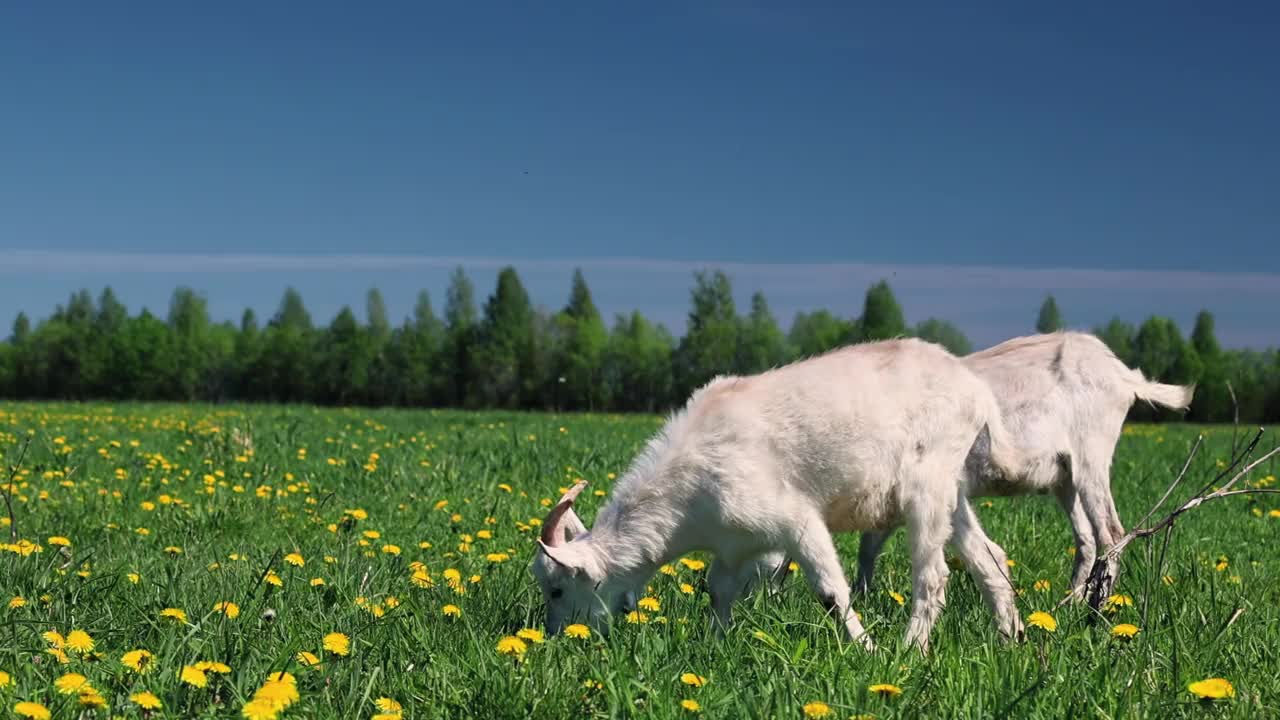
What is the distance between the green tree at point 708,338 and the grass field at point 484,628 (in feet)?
199

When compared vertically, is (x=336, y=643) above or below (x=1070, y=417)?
below

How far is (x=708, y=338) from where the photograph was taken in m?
71.2

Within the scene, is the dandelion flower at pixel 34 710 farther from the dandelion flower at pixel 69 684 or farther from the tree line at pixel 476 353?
the tree line at pixel 476 353

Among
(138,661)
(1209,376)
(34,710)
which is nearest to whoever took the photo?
(34,710)

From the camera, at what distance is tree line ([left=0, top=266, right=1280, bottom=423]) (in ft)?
219

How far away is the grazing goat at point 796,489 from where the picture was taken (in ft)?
15.8

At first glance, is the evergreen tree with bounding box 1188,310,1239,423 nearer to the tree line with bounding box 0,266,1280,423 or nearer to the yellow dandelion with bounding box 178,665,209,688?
the tree line with bounding box 0,266,1280,423

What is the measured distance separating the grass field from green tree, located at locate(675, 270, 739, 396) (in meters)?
60.6

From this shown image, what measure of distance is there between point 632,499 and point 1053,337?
349 centimetres

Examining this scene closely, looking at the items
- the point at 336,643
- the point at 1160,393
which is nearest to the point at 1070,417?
the point at 1160,393

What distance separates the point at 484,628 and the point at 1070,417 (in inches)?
154

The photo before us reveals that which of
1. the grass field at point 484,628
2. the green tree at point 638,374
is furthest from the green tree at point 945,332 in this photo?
the grass field at point 484,628

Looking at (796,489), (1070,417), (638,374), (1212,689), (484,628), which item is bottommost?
(638,374)

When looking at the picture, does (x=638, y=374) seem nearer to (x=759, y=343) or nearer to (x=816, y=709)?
(x=759, y=343)
